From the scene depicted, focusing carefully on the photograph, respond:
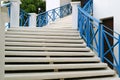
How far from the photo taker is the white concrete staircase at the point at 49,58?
589 centimetres

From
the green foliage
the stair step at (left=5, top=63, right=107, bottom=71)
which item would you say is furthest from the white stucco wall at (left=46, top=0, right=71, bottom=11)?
the stair step at (left=5, top=63, right=107, bottom=71)

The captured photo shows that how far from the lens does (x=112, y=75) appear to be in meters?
6.40

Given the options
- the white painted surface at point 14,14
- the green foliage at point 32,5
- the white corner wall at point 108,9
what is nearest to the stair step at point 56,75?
the white corner wall at point 108,9

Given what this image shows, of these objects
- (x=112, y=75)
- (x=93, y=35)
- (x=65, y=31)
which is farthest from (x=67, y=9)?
(x=112, y=75)

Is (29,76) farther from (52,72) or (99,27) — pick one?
(99,27)

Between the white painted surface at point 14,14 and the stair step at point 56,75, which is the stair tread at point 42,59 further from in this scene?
the white painted surface at point 14,14

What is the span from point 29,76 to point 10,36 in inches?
108

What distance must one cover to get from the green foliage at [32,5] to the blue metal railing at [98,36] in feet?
51.8

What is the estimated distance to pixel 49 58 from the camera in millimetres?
6602

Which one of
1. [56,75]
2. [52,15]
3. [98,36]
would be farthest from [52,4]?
[56,75]

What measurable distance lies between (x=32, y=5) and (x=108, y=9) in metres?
15.8

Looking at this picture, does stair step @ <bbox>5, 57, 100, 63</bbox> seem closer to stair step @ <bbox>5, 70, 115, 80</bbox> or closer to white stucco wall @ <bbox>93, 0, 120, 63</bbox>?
stair step @ <bbox>5, 70, 115, 80</bbox>

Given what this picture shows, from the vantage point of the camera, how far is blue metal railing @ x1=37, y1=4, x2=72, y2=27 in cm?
1425

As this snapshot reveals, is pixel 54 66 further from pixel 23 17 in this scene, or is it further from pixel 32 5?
pixel 32 5
